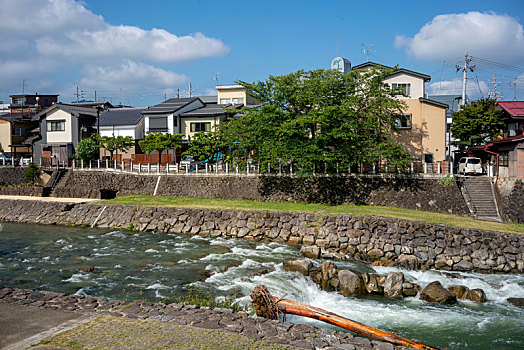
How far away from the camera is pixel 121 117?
57250 millimetres

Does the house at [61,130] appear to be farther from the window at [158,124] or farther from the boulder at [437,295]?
the boulder at [437,295]

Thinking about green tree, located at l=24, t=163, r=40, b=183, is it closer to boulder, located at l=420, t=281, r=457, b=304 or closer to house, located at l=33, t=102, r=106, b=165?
house, located at l=33, t=102, r=106, b=165

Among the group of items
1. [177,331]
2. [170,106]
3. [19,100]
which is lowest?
[177,331]

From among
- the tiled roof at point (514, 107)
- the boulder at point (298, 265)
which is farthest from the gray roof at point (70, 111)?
the tiled roof at point (514, 107)

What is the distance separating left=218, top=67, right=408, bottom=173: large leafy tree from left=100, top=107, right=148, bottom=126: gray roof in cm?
2649

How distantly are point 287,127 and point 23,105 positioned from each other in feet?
228

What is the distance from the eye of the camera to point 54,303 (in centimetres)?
1237

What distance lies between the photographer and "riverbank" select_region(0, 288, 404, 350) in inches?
376

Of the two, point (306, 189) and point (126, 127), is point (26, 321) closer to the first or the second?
point (306, 189)

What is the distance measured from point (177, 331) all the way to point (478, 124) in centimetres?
3862

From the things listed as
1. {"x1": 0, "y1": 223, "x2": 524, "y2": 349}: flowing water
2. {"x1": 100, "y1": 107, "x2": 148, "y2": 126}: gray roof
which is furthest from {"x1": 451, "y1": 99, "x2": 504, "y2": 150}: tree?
{"x1": 100, "y1": 107, "x2": 148, "y2": 126}: gray roof

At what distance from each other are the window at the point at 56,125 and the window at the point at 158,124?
1426 cm

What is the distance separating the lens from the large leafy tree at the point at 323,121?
3070 centimetres

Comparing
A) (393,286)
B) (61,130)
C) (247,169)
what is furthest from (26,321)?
(61,130)
